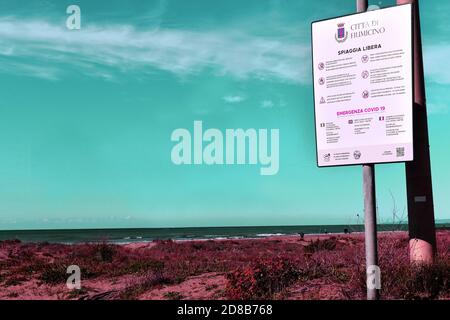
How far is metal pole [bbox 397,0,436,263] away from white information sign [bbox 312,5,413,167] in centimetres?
170

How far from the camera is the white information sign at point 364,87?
7691 millimetres

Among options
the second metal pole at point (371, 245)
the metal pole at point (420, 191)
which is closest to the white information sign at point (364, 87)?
the second metal pole at point (371, 245)

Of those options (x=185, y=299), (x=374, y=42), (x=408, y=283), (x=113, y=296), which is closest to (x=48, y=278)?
(x=113, y=296)

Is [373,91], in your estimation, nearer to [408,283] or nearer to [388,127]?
[388,127]

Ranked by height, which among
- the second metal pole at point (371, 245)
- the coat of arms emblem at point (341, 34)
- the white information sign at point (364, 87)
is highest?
the coat of arms emblem at point (341, 34)

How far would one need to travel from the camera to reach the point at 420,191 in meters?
9.44

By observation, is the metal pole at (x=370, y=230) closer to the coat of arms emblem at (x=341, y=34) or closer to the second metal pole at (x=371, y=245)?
the second metal pole at (x=371, y=245)

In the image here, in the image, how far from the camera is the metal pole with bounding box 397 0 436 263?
9.28 meters

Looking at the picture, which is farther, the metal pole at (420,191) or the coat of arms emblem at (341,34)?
the metal pole at (420,191)

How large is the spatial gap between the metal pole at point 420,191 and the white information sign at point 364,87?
170 cm

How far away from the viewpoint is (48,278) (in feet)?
45.0

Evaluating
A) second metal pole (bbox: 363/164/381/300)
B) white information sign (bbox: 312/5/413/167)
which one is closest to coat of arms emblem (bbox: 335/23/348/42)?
white information sign (bbox: 312/5/413/167)

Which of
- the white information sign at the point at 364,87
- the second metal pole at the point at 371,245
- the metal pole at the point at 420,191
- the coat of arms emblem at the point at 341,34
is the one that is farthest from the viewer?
the metal pole at the point at 420,191
